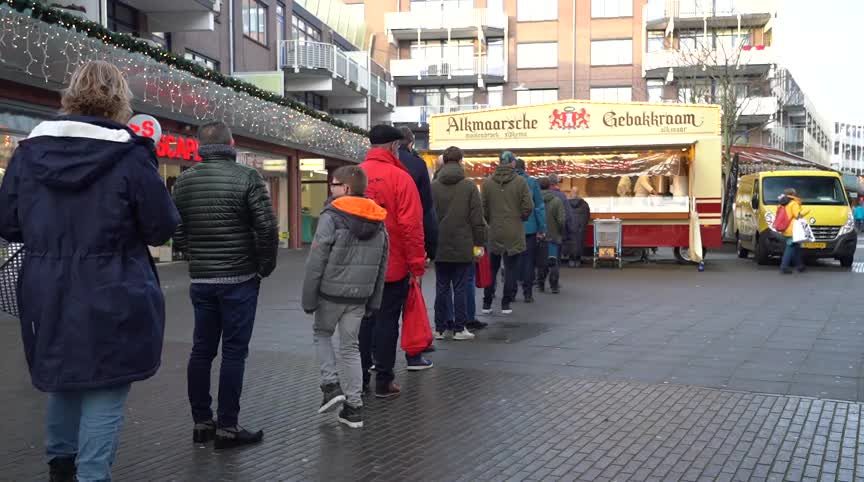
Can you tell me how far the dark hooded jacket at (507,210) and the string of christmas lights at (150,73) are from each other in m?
7.62

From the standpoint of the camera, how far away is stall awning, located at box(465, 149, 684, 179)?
17970 mm

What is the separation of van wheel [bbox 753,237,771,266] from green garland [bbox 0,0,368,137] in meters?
12.8

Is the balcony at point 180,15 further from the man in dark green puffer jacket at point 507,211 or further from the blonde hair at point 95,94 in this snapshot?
the blonde hair at point 95,94

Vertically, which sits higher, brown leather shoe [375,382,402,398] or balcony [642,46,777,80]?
balcony [642,46,777,80]

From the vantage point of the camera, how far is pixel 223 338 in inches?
189

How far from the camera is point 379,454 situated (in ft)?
15.2

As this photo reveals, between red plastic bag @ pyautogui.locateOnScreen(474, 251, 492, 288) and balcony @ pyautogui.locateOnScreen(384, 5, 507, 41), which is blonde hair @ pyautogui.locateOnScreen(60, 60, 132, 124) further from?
balcony @ pyautogui.locateOnScreen(384, 5, 507, 41)

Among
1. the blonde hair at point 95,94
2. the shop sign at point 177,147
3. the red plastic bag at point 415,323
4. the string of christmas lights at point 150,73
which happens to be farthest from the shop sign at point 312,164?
the blonde hair at point 95,94

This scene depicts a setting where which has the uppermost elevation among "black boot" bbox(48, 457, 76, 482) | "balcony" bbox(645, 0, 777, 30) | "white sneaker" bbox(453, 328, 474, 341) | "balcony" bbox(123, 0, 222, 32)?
"balcony" bbox(645, 0, 777, 30)

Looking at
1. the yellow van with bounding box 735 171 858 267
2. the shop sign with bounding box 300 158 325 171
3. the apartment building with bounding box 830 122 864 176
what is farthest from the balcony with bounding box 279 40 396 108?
the apartment building with bounding box 830 122 864 176

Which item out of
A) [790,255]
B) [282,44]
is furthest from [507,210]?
[282,44]

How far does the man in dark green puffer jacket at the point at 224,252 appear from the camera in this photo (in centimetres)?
461

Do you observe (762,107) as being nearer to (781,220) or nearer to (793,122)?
(793,122)

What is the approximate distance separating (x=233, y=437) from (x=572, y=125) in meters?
14.7
